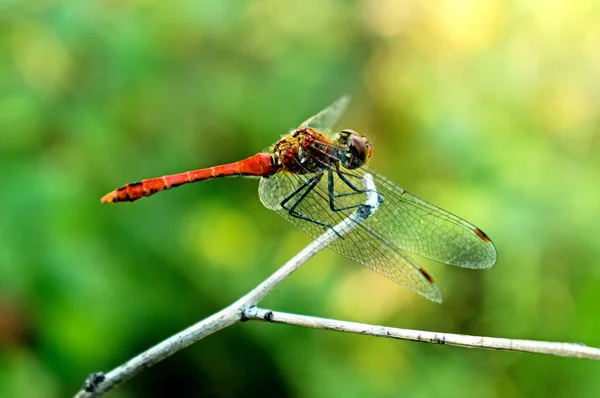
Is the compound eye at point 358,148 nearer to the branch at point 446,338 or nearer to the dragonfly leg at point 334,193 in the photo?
the dragonfly leg at point 334,193

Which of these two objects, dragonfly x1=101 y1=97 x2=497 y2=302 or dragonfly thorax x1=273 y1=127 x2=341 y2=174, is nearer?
dragonfly x1=101 y1=97 x2=497 y2=302

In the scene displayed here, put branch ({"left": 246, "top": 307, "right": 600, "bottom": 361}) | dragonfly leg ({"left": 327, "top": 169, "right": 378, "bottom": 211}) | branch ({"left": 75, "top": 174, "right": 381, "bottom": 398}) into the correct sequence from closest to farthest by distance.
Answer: branch ({"left": 246, "top": 307, "right": 600, "bottom": 361}) → branch ({"left": 75, "top": 174, "right": 381, "bottom": 398}) → dragonfly leg ({"left": 327, "top": 169, "right": 378, "bottom": 211})

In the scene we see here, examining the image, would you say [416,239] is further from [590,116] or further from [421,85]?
[590,116]

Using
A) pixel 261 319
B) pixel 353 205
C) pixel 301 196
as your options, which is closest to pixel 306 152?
pixel 301 196

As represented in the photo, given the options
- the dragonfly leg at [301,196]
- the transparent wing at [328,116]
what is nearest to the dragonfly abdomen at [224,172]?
the dragonfly leg at [301,196]

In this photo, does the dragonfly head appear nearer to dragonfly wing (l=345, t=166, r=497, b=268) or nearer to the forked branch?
dragonfly wing (l=345, t=166, r=497, b=268)

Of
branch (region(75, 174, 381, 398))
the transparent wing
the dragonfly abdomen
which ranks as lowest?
branch (region(75, 174, 381, 398))

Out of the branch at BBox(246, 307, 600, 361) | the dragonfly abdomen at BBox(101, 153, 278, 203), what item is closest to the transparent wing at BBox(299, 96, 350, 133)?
the dragonfly abdomen at BBox(101, 153, 278, 203)

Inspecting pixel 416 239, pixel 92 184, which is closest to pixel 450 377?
pixel 416 239
